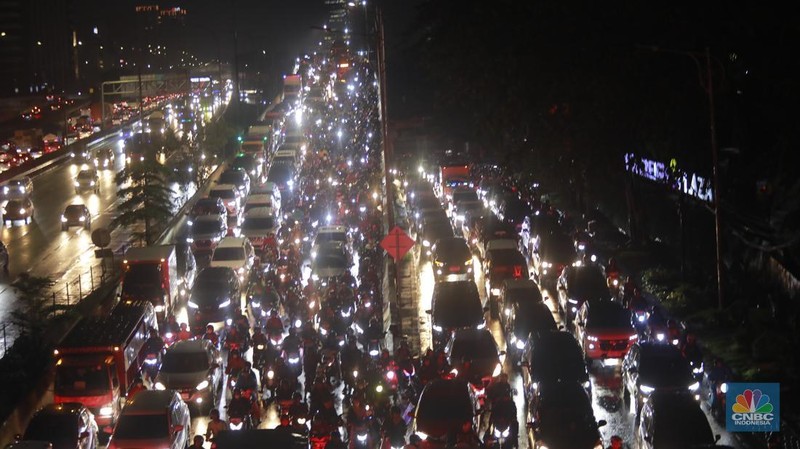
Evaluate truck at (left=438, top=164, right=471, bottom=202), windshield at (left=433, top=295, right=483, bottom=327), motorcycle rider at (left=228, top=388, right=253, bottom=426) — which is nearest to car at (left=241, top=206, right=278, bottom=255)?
truck at (left=438, top=164, right=471, bottom=202)

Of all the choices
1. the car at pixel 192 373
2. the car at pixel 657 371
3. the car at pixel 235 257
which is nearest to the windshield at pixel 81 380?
the car at pixel 192 373

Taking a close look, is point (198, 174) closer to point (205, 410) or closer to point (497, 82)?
point (497, 82)

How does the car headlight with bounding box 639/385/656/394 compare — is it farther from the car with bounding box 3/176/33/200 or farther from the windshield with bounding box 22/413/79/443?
the car with bounding box 3/176/33/200

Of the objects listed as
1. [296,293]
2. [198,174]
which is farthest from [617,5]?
[198,174]

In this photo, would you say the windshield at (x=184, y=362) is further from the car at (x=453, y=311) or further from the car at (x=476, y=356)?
the car at (x=453, y=311)

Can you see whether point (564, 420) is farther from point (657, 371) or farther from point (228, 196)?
point (228, 196)

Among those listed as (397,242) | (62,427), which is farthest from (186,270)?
(62,427)
